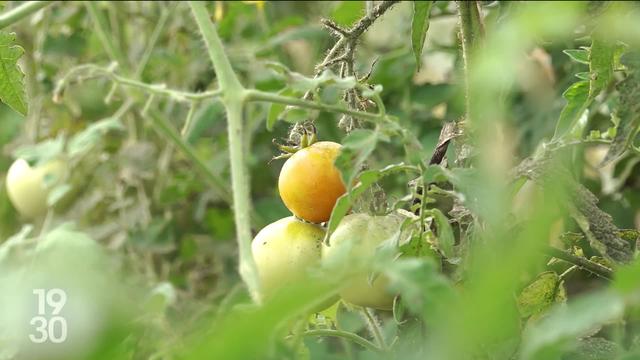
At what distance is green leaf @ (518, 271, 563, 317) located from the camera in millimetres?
745

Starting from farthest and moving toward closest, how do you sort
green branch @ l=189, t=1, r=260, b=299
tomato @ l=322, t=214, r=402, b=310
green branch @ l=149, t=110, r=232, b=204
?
green branch @ l=149, t=110, r=232, b=204, tomato @ l=322, t=214, r=402, b=310, green branch @ l=189, t=1, r=260, b=299

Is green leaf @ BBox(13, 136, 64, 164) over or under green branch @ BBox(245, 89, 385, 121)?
over

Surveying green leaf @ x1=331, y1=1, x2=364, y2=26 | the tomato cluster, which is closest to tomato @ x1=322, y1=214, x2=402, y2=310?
the tomato cluster

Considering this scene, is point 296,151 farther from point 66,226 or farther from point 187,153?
point 187,153

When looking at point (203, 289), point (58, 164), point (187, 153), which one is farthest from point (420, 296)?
point (203, 289)

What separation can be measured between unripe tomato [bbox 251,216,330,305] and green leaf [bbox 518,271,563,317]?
160mm

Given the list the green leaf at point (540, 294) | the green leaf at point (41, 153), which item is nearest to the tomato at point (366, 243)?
the green leaf at point (540, 294)

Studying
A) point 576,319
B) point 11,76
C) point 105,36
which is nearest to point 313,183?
point 11,76

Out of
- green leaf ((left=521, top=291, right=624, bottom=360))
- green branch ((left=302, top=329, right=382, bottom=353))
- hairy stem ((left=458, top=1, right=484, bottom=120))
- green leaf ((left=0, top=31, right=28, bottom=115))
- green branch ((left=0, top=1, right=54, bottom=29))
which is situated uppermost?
green branch ((left=0, top=1, right=54, bottom=29))

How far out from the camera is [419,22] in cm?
65

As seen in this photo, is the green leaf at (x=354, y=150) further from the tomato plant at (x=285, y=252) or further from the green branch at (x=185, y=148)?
the green branch at (x=185, y=148)

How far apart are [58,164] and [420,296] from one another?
1131mm

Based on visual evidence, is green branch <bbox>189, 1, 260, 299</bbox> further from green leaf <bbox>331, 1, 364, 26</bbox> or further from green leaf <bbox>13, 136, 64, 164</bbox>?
green leaf <bbox>13, 136, 64, 164</bbox>

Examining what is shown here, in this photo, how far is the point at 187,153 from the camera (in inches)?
54.6
